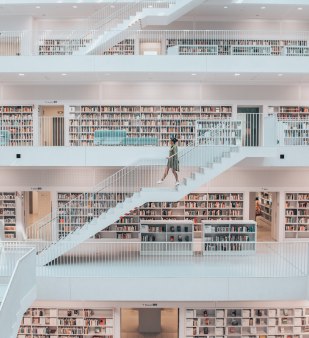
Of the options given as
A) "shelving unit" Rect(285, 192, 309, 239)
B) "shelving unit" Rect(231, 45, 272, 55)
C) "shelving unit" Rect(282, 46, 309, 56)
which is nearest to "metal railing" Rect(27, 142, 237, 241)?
"shelving unit" Rect(285, 192, 309, 239)

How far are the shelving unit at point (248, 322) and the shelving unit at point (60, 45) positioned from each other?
25.2 feet

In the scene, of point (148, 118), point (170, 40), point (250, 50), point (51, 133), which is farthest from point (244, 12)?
point (51, 133)

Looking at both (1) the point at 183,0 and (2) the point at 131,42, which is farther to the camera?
(2) the point at 131,42

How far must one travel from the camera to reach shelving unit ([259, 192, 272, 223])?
16.6 m

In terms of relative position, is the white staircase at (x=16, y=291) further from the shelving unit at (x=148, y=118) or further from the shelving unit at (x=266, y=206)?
the shelving unit at (x=266, y=206)

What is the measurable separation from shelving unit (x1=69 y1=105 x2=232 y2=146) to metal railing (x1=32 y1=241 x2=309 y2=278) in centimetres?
337

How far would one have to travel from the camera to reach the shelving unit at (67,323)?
11.5m

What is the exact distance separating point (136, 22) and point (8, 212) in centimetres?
663

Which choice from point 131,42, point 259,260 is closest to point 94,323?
point 259,260

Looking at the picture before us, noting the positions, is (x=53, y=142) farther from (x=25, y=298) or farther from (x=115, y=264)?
(x=25, y=298)

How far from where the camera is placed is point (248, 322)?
1145cm

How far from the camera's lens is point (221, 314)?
11438mm

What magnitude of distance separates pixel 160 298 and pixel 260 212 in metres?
8.54

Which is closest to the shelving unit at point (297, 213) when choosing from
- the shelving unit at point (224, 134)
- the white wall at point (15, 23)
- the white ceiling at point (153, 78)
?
the white ceiling at point (153, 78)
